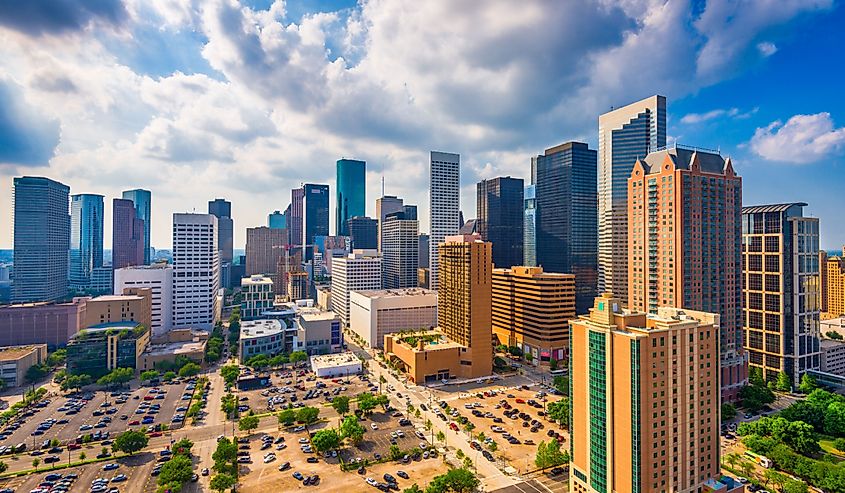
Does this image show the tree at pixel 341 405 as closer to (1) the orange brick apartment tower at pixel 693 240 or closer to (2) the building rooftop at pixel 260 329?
(2) the building rooftop at pixel 260 329

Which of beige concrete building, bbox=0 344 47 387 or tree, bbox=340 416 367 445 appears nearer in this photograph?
tree, bbox=340 416 367 445

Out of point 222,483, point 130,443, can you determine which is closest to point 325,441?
point 222,483

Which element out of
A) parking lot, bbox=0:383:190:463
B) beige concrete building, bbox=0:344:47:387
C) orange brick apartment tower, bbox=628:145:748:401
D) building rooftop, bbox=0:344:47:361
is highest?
orange brick apartment tower, bbox=628:145:748:401

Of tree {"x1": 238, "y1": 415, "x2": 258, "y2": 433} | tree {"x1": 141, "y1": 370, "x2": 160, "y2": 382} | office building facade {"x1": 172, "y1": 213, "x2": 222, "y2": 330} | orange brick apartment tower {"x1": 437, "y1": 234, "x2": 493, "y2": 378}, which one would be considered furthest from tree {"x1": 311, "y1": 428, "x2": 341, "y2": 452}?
office building facade {"x1": 172, "y1": 213, "x2": 222, "y2": 330}

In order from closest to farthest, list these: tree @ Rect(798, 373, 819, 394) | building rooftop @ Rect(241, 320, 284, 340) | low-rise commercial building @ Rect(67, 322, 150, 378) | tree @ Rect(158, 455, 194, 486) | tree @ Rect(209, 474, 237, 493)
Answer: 1. tree @ Rect(209, 474, 237, 493)
2. tree @ Rect(158, 455, 194, 486)
3. tree @ Rect(798, 373, 819, 394)
4. low-rise commercial building @ Rect(67, 322, 150, 378)
5. building rooftop @ Rect(241, 320, 284, 340)

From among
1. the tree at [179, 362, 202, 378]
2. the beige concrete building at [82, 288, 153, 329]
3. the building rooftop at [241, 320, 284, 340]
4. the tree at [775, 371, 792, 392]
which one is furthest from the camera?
the building rooftop at [241, 320, 284, 340]

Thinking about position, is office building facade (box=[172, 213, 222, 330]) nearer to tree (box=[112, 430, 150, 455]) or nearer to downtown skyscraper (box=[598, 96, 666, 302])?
tree (box=[112, 430, 150, 455])

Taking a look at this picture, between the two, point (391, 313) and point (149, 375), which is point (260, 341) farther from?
point (391, 313)
